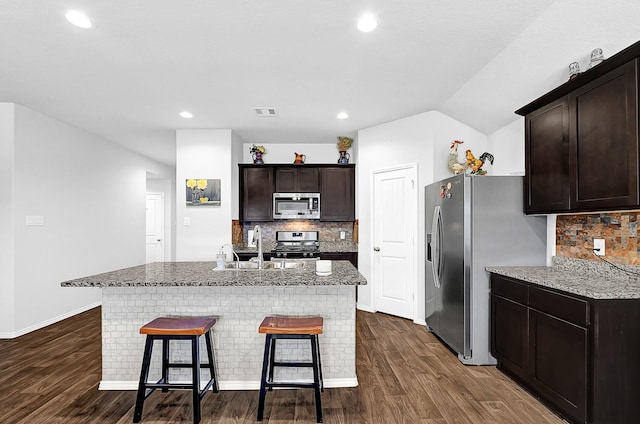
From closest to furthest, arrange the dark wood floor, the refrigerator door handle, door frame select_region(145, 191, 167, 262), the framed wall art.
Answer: the dark wood floor < the refrigerator door handle < the framed wall art < door frame select_region(145, 191, 167, 262)

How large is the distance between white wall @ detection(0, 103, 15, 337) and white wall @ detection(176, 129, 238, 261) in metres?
1.82

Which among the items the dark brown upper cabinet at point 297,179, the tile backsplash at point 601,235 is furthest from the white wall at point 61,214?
the tile backsplash at point 601,235

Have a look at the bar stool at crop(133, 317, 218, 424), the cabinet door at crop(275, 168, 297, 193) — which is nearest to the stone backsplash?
the cabinet door at crop(275, 168, 297, 193)

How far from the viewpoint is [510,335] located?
2729 mm

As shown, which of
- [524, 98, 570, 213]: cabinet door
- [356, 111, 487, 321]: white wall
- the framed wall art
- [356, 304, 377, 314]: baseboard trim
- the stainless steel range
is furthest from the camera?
the stainless steel range

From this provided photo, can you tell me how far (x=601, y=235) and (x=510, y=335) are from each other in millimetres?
1027

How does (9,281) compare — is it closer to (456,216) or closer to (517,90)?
(456,216)

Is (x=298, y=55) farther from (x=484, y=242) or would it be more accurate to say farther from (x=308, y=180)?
(x=308, y=180)

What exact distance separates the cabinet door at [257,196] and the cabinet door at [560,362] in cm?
396

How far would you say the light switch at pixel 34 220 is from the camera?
4039 millimetres

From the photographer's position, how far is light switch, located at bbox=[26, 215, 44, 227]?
159 inches

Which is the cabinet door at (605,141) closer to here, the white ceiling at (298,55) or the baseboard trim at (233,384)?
the white ceiling at (298,55)

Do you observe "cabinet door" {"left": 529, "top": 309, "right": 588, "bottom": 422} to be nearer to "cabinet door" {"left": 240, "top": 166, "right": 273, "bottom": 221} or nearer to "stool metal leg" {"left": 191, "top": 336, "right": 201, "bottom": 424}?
"stool metal leg" {"left": 191, "top": 336, "right": 201, "bottom": 424}

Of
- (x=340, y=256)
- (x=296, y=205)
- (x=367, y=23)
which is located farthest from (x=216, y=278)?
(x=296, y=205)
